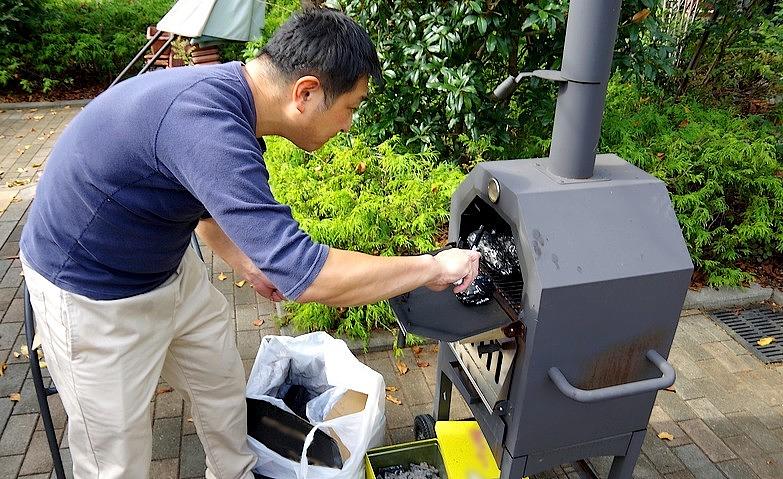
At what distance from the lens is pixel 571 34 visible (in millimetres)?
1646

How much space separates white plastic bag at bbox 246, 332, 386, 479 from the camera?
2.19 meters

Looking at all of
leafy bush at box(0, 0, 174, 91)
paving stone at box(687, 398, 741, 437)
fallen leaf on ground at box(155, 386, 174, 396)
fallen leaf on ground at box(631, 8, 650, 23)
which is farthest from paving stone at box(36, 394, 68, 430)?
leafy bush at box(0, 0, 174, 91)

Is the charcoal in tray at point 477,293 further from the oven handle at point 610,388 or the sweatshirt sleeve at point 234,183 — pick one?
the sweatshirt sleeve at point 234,183

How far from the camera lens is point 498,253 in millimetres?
2002

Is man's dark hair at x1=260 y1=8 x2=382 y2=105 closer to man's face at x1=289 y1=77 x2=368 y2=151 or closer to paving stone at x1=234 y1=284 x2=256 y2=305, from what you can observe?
man's face at x1=289 y1=77 x2=368 y2=151

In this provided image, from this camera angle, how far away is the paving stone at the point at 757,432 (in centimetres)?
276

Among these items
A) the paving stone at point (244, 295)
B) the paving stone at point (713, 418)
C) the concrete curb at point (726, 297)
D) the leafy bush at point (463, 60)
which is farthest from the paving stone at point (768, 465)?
the paving stone at point (244, 295)

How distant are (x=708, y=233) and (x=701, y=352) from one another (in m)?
0.88

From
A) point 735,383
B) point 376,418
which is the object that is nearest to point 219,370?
point 376,418

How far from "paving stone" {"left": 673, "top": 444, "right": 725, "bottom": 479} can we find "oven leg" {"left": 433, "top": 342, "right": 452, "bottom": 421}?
1.14 metres

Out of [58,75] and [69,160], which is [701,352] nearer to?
[69,160]

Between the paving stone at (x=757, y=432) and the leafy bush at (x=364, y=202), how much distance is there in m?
1.81

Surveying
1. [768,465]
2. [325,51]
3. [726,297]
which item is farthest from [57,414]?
[726,297]

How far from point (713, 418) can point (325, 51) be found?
268cm
